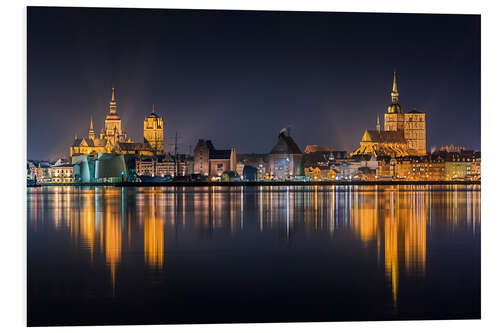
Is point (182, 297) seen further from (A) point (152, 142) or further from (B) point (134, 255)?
(A) point (152, 142)

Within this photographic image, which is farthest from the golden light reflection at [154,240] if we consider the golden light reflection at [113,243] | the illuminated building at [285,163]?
the illuminated building at [285,163]

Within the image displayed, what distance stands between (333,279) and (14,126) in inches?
237

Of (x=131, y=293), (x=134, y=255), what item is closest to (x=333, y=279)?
(x=131, y=293)

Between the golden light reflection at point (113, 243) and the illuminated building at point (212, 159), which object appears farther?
the illuminated building at point (212, 159)

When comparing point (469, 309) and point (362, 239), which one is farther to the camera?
point (362, 239)

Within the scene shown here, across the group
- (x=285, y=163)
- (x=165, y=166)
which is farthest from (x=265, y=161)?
(x=165, y=166)

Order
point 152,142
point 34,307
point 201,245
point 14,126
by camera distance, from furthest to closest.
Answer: point 152,142
point 201,245
point 14,126
point 34,307

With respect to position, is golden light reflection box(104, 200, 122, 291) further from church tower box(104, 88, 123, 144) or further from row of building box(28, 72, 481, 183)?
row of building box(28, 72, 481, 183)

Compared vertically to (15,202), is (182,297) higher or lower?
lower

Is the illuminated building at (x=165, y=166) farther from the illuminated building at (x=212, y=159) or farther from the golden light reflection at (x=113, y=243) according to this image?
the golden light reflection at (x=113, y=243)

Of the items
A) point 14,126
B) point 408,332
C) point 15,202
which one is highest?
point 14,126

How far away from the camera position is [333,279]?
12.6 metres

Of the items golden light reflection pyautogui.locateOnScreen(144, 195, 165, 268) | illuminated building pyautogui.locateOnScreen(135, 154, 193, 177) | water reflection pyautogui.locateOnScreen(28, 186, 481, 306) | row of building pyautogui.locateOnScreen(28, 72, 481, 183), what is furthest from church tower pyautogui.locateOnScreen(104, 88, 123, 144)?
illuminated building pyautogui.locateOnScreen(135, 154, 193, 177)

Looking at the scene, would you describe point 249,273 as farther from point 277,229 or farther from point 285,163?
point 285,163
